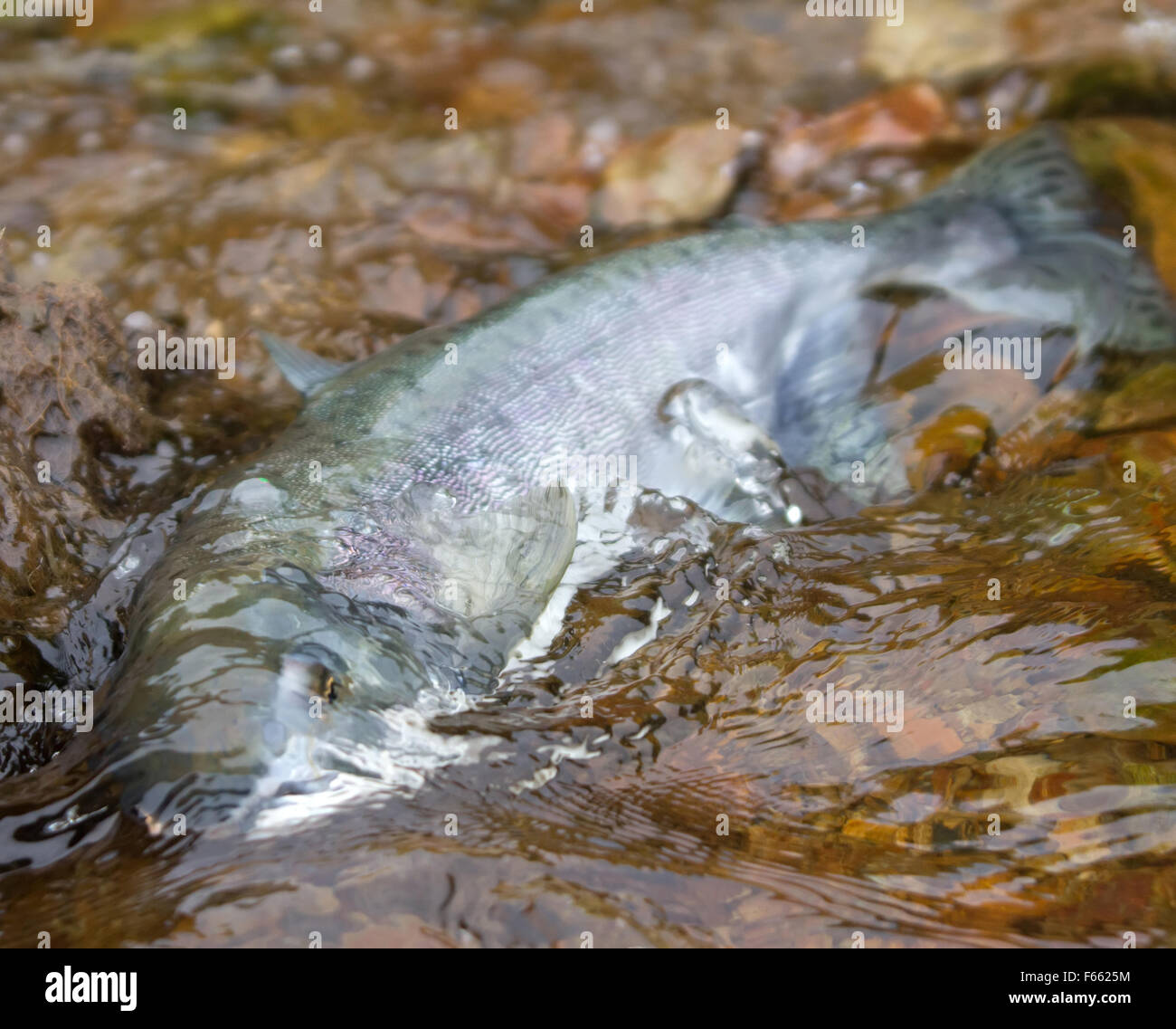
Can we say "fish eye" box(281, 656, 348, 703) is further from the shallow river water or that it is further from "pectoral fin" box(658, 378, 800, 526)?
"pectoral fin" box(658, 378, 800, 526)

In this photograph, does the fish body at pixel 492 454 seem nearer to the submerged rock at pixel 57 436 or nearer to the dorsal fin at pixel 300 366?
the dorsal fin at pixel 300 366

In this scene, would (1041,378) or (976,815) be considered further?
(1041,378)

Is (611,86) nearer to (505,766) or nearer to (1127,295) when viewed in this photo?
(1127,295)

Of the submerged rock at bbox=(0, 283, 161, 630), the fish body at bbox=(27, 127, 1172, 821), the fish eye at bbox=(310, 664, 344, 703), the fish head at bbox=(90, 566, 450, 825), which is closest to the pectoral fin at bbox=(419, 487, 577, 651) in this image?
the fish body at bbox=(27, 127, 1172, 821)

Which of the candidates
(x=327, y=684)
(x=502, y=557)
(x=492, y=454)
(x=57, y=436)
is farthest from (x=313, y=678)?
(x=57, y=436)

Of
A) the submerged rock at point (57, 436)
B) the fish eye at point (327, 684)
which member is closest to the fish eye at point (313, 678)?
the fish eye at point (327, 684)

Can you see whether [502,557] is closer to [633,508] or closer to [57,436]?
[633,508]

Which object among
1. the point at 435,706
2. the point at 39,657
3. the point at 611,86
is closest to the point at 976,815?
the point at 435,706

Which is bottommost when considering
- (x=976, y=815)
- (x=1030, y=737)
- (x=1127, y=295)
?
(x=976, y=815)
